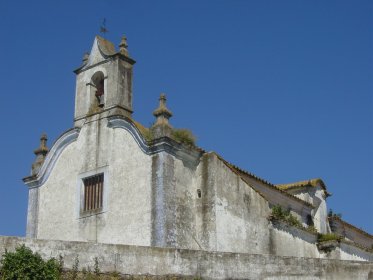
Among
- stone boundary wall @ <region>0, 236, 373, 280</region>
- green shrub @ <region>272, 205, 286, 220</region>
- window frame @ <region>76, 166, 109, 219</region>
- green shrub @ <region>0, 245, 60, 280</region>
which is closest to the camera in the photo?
green shrub @ <region>0, 245, 60, 280</region>

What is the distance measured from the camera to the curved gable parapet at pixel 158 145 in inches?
1049

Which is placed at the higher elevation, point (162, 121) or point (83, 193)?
point (162, 121)

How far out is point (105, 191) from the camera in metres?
28.0

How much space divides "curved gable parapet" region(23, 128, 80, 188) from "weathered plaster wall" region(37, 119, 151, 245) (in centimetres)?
22

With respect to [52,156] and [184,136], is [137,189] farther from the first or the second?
[52,156]

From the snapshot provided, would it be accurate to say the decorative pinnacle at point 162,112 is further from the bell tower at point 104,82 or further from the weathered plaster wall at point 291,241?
the weathered plaster wall at point 291,241

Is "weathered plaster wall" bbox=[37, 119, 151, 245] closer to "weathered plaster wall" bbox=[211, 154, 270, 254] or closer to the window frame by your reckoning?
the window frame

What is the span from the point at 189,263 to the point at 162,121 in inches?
364

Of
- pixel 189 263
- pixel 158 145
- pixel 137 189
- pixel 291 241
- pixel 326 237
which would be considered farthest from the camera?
pixel 326 237

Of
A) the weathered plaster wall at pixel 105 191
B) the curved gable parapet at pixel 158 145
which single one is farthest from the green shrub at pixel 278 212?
the weathered plaster wall at pixel 105 191

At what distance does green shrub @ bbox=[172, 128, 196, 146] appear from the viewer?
27234mm

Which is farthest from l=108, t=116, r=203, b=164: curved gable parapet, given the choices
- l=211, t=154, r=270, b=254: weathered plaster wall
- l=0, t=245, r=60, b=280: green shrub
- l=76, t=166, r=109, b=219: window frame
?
l=0, t=245, r=60, b=280: green shrub

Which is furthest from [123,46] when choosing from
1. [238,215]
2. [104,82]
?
[238,215]

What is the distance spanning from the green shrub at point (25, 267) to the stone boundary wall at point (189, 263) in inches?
13.1
